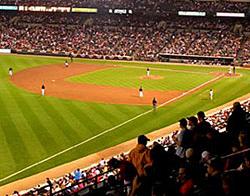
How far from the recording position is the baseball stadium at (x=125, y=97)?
32.3ft

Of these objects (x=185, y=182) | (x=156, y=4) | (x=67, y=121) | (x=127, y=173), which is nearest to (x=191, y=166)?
(x=185, y=182)

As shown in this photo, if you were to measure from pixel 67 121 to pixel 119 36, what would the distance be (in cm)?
4580

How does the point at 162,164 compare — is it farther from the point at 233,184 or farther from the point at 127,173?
the point at 233,184

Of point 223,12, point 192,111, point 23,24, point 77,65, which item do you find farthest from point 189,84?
point 23,24

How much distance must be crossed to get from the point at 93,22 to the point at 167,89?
39.1 metres

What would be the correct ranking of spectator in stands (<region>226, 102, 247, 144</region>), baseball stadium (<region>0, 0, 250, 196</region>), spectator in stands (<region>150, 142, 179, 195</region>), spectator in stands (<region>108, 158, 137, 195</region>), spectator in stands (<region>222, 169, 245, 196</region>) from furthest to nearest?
spectator in stands (<region>226, 102, 247, 144</region>)
baseball stadium (<region>0, 0, 250, 196</region>)
spectator in stands (<region>108, 158, 137, 195</region>)
spectator in stands (<region>150, 142, 179, 195</region>)
spectator in stands (<region>222, 169, 245, 196</region>)

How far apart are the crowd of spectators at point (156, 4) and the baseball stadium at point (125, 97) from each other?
18cm

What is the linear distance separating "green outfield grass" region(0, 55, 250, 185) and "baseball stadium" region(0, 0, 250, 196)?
0.08 m

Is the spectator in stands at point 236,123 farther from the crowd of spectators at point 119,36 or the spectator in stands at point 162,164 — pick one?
the crowd of spectators at point 119,36

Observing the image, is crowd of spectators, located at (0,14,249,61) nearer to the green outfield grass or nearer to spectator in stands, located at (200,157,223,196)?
the green outfield grass

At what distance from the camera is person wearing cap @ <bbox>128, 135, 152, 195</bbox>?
353 inches

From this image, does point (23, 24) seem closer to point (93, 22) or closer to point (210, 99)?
point (93, 22)

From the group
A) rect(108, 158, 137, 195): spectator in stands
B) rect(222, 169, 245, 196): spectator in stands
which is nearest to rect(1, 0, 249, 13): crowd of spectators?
rect(108, 158, 137, 195): spectator in stands

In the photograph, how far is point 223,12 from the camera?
73438mm
